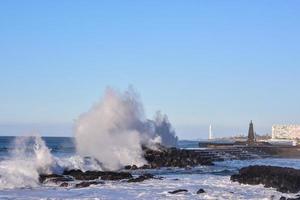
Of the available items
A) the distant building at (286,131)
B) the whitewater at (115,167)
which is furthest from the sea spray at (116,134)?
the distant building at (286,131)

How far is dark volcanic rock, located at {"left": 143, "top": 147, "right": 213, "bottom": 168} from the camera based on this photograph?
40.5 metres

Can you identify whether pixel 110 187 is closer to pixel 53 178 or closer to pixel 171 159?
pixel 53 178

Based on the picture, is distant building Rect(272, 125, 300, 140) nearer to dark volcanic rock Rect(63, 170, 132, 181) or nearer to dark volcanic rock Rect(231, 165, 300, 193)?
dark volcanic rock Rect(231, 165, 300, 193)

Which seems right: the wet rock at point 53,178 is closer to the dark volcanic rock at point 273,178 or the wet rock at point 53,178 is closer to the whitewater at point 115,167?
the whitewater at point 115,167

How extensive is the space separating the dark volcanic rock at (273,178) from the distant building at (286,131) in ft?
445

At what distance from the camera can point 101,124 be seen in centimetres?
4903

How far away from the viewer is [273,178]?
1075 inches

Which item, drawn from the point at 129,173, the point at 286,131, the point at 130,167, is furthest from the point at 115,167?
the point at 286,131

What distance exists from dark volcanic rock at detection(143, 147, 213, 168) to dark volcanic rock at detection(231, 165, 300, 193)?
10490mm

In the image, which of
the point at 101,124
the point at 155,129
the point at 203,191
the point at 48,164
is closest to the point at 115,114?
the point at 101,124

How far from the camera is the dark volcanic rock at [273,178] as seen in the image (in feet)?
83.2

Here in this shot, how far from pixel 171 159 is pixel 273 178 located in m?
14.9

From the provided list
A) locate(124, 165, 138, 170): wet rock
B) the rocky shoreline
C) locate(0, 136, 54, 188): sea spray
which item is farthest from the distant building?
locate(0, 136, 54, 188): sea spray

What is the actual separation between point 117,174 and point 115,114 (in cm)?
2016
